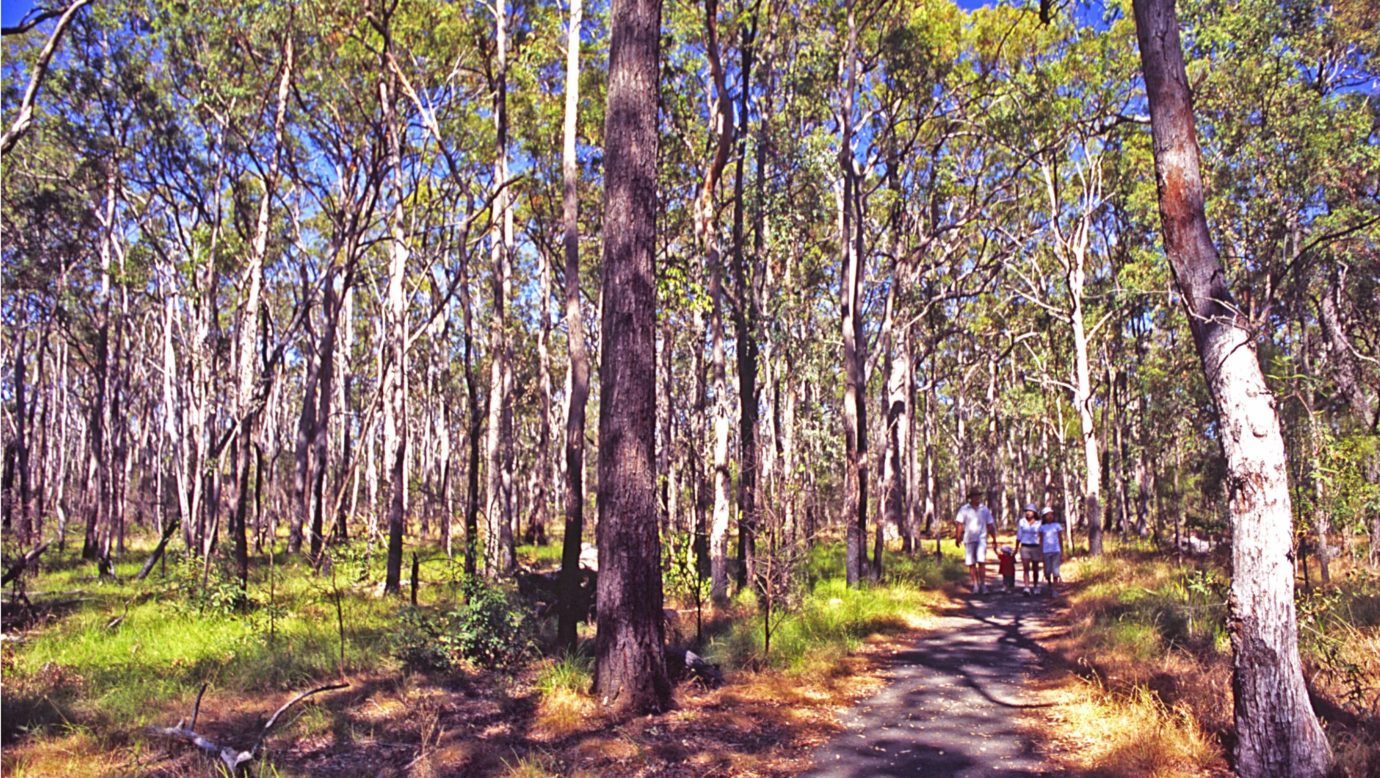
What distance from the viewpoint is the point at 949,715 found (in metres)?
7.00

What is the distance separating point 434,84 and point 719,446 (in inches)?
407

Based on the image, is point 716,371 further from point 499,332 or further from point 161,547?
point 161,547

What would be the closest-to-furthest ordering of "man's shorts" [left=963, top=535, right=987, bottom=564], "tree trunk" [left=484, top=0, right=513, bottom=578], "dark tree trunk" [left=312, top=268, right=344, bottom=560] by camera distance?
"man's shorts" [left=963, top=535, right=987, bottom=564], "tree trunk" [left=484, top=0, right=513, bottom=578], "dark tree trunk" [left=312, top=268, right=344, bottom=560]

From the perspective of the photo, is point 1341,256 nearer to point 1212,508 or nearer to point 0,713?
point 1212,508

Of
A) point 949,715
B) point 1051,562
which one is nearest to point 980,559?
point 1051,562

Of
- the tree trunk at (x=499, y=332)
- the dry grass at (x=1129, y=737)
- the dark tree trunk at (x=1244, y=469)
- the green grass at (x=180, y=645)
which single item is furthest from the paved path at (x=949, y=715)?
the tree trunk at (x=499, y=332)

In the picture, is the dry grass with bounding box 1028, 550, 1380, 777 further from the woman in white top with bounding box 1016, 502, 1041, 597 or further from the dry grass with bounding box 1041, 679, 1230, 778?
the woman in white top with bounding box 1016, 502, 1041, 597

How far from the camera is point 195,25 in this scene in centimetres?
1580

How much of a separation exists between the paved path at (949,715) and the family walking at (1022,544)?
2539 mm

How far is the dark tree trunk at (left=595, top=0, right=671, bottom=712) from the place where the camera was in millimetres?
6789

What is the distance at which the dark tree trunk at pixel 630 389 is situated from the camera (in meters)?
6.79

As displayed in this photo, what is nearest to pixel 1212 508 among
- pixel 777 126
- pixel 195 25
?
pixel 777 126

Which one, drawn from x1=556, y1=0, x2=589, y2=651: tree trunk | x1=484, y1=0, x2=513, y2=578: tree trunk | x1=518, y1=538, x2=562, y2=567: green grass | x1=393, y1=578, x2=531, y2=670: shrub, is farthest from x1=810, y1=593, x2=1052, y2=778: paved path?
x1=518, y1=538, x2=562, y2=567: green grass

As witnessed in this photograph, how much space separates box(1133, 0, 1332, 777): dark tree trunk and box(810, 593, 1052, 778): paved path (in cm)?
138
